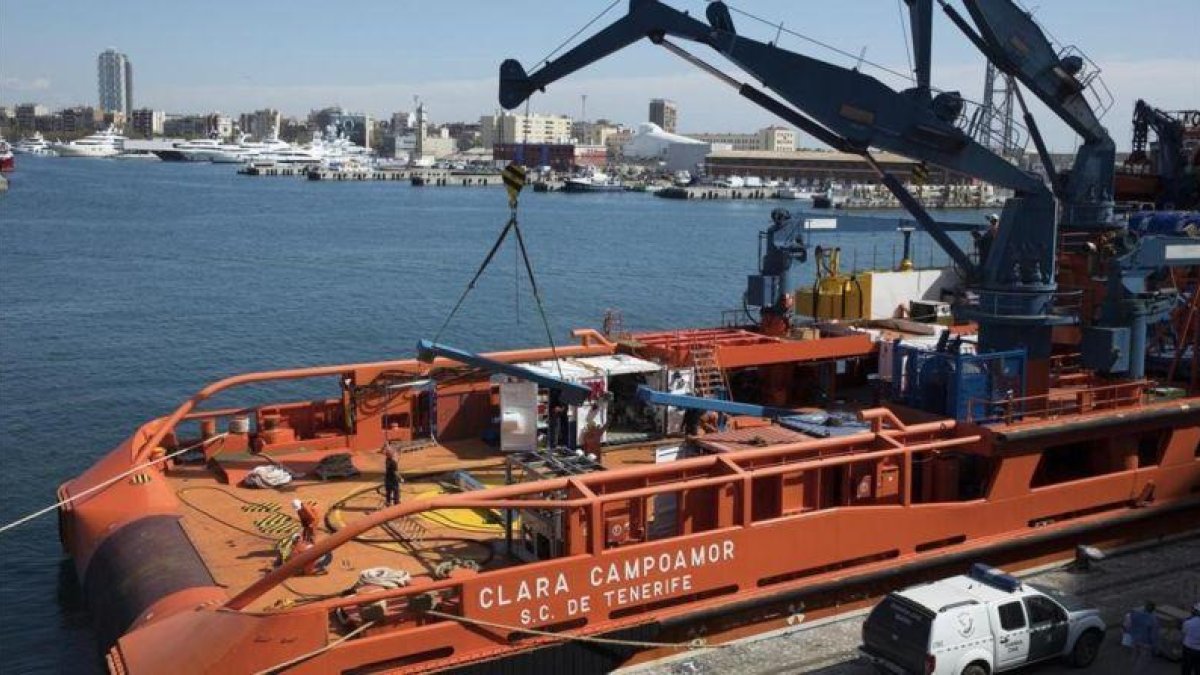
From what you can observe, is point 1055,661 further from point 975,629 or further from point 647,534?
point 647,534

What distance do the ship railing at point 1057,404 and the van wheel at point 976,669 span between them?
14.4 ft

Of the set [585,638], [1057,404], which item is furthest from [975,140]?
[585,638]

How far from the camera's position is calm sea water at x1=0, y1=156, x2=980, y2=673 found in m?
25.2

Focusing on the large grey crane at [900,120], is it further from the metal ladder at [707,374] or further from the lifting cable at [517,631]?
the lifting cable at [517,631]

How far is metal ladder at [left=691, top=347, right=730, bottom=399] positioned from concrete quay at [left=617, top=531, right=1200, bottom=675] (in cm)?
569

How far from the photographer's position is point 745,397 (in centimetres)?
2158

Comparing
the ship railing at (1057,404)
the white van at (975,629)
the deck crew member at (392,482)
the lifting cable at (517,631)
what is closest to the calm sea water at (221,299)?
the deck crew member at (392,482)

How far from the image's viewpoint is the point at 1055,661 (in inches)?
527

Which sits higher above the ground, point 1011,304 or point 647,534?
point 1011,304

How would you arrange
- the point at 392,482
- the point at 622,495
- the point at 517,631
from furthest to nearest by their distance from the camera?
the point at 392,482 < the point at 622,495 < the point at 517,631

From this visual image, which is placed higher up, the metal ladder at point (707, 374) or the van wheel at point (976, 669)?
the metal ladder at point (707, 374)

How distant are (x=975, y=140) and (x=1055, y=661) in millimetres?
8304

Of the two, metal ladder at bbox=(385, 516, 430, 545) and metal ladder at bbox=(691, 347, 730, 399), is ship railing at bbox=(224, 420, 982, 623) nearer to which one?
metal ladder at bbox=(385, 516, 430, 545)

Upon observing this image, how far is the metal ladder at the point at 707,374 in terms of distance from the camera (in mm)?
19109
